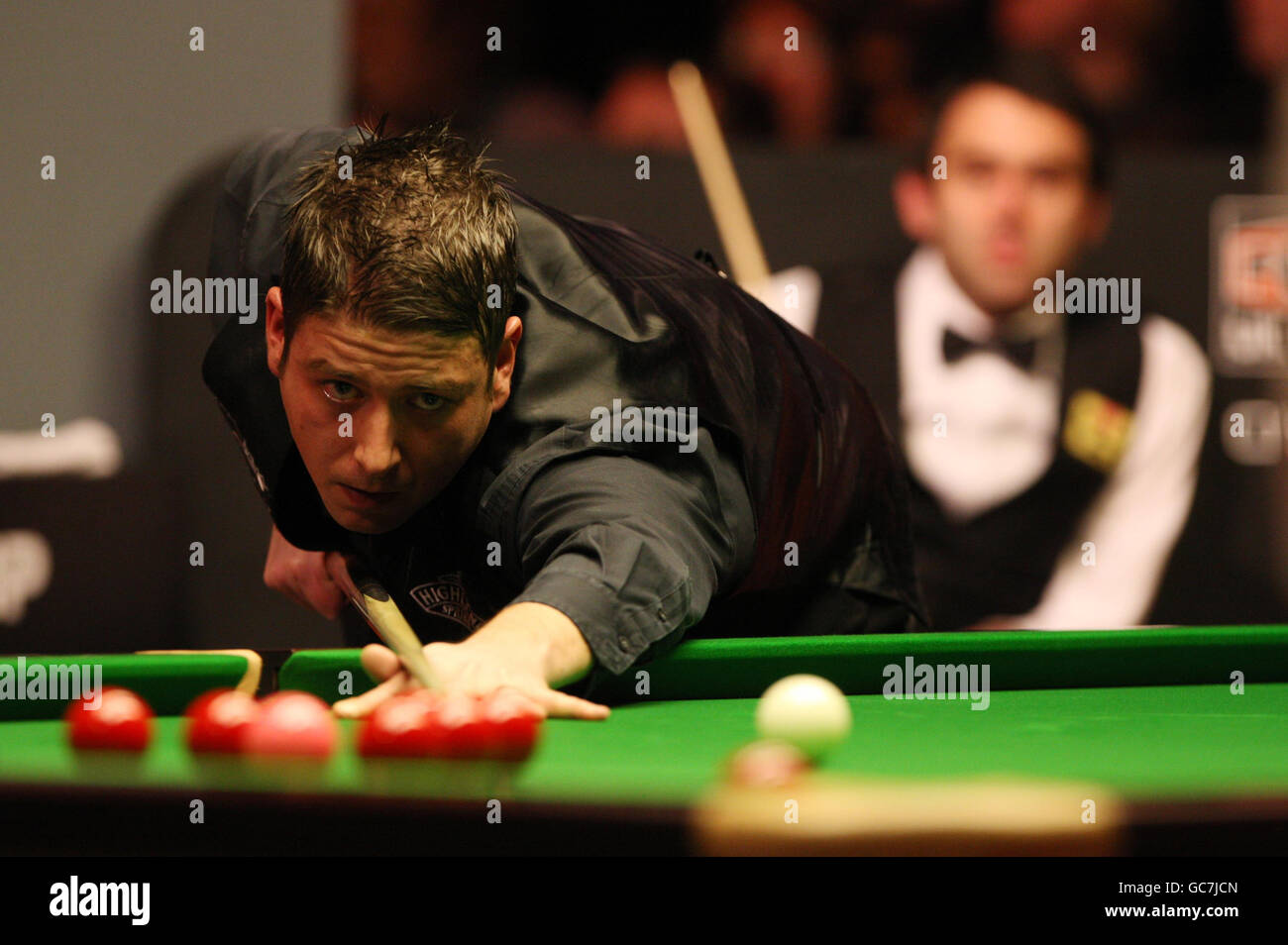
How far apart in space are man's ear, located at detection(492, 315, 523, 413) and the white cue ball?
0.89 metres

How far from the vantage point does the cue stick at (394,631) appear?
6.01 feet

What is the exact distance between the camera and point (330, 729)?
5.12ft

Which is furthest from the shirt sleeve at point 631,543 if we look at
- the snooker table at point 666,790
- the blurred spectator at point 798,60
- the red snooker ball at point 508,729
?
the blurred spectator at point 798,60

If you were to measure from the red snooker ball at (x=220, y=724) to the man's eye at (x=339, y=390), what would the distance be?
2.38 ft

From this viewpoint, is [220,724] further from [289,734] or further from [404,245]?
[404,245]

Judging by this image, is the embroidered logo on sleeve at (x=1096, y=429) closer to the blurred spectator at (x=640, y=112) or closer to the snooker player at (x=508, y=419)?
the blurred spectator at (x=640, y=112)

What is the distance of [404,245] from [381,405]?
23cm

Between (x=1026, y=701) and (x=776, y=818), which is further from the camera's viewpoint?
(x=1026, y=701)

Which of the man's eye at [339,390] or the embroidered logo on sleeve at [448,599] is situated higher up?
the man's eye at [339,390]

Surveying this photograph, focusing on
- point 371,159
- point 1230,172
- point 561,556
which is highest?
point 1230,172

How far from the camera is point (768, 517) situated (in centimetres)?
274

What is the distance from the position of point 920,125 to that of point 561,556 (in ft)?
13.1
